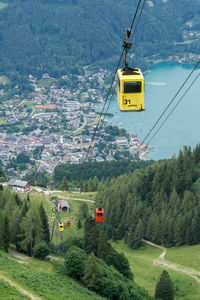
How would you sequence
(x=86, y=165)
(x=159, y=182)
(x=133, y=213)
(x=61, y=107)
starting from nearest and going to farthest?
1. (x=133, y=213)
2. (x=159, y=182)
3. (x=86, y=165)
4. (x=61, y=107)

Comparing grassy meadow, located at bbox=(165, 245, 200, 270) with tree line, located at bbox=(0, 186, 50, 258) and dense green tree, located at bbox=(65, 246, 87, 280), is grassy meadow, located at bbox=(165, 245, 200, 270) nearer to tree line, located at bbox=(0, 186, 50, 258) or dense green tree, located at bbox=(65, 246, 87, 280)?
dense green tree, located at bbox=(65, 246, 87, 280)

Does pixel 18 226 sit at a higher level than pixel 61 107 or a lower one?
lower

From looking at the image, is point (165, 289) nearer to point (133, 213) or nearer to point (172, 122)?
point (133, 213)

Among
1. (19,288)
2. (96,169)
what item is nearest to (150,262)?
(19,288)

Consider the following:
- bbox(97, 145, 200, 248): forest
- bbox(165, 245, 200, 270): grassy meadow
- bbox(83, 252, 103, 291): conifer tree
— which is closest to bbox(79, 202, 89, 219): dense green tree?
bbox(97, 145, 200, 248): forest

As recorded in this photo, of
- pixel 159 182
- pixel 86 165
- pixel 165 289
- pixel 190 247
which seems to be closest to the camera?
pixel 165 289

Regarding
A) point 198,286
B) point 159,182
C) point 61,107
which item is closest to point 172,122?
point 61,107
